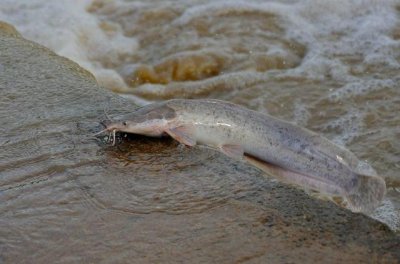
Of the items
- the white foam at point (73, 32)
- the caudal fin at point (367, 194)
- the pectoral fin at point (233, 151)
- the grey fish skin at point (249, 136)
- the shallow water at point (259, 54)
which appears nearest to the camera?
the caudal fin at point (367, 194)

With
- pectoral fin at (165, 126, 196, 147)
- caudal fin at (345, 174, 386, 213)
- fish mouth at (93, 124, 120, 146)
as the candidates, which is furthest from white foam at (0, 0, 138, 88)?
caudal fin at (345, 174, 386, 213)

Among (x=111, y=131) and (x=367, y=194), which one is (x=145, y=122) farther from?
(x=367, y=194)

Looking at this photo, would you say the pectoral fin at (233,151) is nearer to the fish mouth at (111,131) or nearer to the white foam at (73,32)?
the fish mouth at (111,131)

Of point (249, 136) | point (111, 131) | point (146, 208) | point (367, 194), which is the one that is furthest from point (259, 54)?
point (146, 208)

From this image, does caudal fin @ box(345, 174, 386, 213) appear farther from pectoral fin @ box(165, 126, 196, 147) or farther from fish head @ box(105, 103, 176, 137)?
fish head @ box(105, 103, 176, 137)

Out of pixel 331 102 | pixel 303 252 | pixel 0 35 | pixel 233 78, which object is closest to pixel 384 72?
pixel 331 102

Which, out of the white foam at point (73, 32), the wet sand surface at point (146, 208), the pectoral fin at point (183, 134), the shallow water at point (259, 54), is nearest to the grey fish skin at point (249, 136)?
the pectoral fin at point (183, 134)
